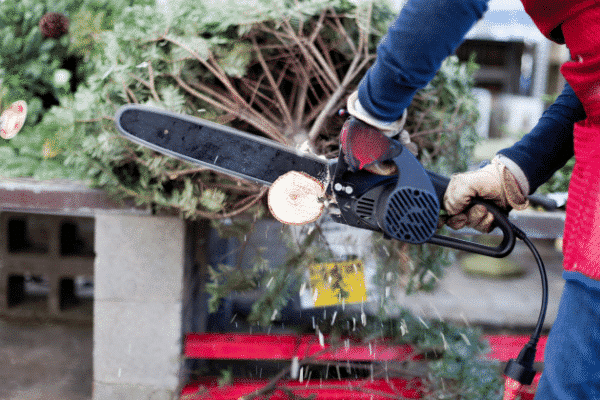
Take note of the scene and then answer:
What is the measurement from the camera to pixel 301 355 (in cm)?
193

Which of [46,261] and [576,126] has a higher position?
[576,126]

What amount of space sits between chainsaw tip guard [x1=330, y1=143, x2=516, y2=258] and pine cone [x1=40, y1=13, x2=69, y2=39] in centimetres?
189

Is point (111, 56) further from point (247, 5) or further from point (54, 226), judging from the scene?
point (54, 226)

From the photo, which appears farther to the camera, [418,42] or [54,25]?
[54,25]

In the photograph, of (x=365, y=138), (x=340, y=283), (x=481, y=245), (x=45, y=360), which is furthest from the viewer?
(x=45, y=360)

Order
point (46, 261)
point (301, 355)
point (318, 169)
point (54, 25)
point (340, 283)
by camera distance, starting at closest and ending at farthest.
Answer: point (318, 169) < point (340, 283) < point (301, 355) < point (54, 25) < point (46, 261)

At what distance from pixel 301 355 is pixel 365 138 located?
1.25m

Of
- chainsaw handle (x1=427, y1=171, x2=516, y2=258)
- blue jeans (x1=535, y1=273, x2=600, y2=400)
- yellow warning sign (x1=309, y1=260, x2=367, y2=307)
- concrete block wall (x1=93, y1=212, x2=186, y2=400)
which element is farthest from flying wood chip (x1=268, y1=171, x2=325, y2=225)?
concrete block wall (x1=93, y1=212, x2=186, y2=400)

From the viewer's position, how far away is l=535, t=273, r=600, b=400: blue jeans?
82 centimetres

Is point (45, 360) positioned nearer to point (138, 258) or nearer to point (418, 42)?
point (138, 258)

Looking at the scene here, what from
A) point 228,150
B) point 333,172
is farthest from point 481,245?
point 228,150

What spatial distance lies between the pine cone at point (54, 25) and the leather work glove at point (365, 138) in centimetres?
190

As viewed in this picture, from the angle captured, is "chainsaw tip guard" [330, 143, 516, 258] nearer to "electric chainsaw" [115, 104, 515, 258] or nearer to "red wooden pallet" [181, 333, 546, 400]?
"electric chainsaw" [115, 104, 515, 258]

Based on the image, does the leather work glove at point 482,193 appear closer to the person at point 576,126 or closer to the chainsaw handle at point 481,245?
the chainsaw handle at point 481,245
